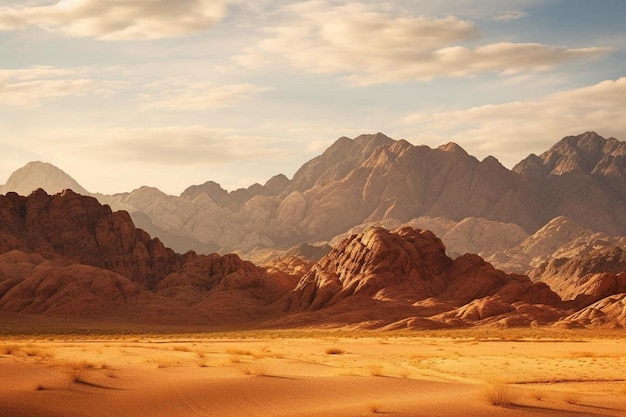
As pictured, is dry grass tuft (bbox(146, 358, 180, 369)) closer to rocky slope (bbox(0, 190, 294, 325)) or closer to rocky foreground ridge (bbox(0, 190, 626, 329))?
rocky foreground ridge (bbox(0, 190, 626, 329))

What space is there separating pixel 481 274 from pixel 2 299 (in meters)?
70.7

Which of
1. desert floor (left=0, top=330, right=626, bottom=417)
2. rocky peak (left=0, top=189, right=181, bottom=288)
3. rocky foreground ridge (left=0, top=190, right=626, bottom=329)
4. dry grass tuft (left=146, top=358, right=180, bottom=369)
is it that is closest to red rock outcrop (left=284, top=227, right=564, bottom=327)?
rocky foreground ridge (left=0, top=190, right=626, bottom=329)

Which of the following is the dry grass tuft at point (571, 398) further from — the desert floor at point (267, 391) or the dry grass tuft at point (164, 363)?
the dry grass tuft at point (164, 363)

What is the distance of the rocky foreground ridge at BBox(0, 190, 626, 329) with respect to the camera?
106500mm

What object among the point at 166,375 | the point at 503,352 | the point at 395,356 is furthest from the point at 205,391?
the point at 503,352

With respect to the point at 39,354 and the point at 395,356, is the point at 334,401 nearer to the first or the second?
the point at 39,354

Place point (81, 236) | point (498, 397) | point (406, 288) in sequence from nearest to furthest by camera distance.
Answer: point (498, 397), point (406, 288), point (81, 236)

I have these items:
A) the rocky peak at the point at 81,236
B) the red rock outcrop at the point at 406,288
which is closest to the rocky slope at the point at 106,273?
the rocky peak at the point at 81,236

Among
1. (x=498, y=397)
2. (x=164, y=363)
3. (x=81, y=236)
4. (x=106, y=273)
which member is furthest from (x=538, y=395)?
(x=81, y=236)

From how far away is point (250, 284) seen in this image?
452 ft

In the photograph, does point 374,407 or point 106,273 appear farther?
point 106,273

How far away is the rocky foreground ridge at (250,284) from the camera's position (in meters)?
106

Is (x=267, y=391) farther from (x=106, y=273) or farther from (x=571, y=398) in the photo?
(x=106, y=273)

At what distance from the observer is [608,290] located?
116m
